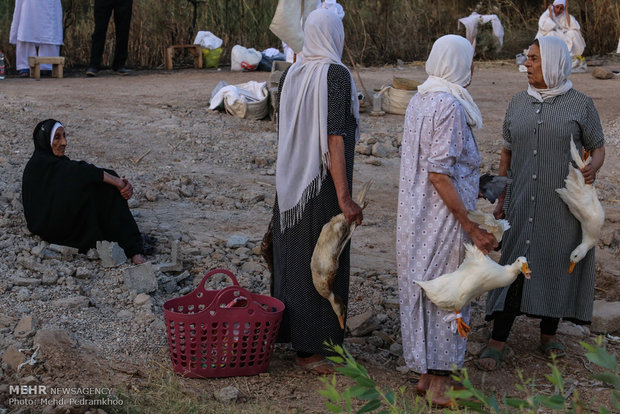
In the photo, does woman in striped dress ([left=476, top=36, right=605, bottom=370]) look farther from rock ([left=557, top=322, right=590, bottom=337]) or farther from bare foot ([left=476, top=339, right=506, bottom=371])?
rock ([left=557, top=322, right=590, bottom=337])

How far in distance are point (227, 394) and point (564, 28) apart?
39.1 feet

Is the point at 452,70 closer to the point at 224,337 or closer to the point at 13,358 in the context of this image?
the point at 224,337

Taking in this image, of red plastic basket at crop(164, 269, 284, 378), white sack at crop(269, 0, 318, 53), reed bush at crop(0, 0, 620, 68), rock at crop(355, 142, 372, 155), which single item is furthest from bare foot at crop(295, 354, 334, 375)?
reed bush at crop(0, 0, 620, 68)

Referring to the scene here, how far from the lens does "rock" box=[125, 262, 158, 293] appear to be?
14.9 ft

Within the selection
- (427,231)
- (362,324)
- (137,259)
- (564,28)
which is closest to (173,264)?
(137,259)

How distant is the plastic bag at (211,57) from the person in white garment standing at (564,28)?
17.7 ft

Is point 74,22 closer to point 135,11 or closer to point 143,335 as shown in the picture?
point 135,11

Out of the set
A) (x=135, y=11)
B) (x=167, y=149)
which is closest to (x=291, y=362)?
(x=167, y=149)

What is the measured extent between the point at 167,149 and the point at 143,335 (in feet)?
13.8

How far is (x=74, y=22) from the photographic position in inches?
517

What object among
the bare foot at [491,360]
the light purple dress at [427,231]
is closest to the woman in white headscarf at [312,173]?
the light purple dress at [427,231]

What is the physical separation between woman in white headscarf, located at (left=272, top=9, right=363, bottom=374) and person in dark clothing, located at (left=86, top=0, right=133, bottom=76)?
8.77 metres

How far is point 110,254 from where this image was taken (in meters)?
4.88

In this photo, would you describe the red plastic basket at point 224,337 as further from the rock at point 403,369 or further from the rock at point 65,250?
the rock at point 65,250
